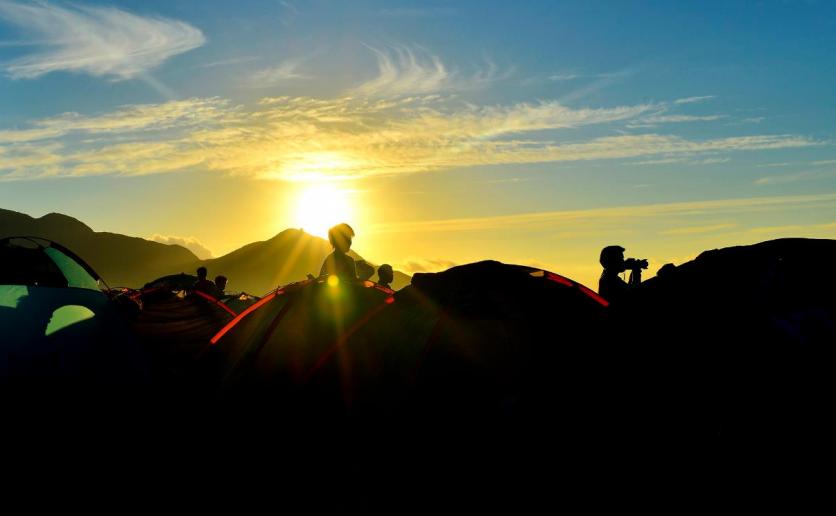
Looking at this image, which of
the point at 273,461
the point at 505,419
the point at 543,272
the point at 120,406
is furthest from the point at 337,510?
the point at 543,272

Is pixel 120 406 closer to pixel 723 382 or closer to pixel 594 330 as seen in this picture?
pixel 594 330

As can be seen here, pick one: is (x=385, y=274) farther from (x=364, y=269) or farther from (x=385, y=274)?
(x=364, y=269)

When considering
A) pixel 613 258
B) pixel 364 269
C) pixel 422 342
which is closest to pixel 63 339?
pixel 422 342

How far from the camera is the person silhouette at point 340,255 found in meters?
12.6

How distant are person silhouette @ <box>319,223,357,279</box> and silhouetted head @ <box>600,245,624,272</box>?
3871mm

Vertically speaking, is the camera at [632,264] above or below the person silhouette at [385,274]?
below

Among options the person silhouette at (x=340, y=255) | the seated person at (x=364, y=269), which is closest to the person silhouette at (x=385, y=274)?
the seated person at (x=364, y=269)

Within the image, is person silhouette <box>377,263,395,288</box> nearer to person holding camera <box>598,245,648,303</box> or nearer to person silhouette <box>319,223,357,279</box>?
person silhouette <box>319,223,357,279</box>

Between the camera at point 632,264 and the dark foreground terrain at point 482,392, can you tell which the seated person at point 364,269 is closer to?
the dark foreground terrain at point 482,392

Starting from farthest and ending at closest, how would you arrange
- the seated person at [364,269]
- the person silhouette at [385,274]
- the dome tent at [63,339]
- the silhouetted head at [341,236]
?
the person silhouette at [385,274] → the seated person at [364,269] → the silhouetted head at [341,236] → the dome tent at [63,339]

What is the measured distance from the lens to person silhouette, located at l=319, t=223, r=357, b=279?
12.6 m

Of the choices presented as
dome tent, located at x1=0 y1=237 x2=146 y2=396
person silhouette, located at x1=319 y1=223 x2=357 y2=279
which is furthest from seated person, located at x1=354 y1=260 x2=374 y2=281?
dome tent, located at x1=0 y1=237 x2=146 y2=396

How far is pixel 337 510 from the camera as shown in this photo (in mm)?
8477

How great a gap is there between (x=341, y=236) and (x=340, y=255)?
30cm
